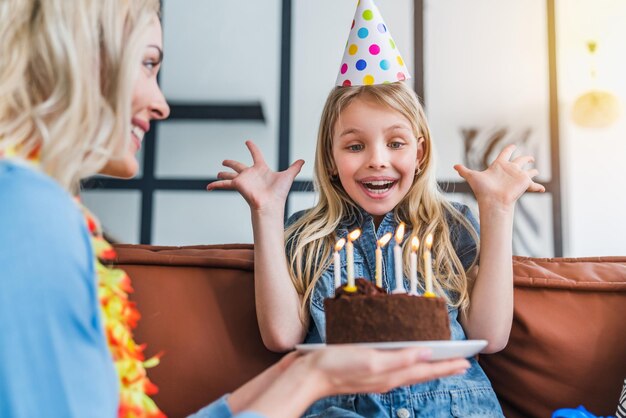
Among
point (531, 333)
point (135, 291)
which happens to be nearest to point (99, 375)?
point (135, 291)

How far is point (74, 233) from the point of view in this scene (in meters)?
0.75

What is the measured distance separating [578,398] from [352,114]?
853 millimetres

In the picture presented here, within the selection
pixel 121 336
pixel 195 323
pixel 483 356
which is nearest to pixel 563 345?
pixel 483 356

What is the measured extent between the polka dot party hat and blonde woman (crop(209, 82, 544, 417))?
0.03 meters

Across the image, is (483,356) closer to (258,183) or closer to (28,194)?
(258,183)

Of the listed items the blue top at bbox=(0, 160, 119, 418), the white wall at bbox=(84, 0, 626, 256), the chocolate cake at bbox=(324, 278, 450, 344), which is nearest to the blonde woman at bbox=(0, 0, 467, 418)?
the blue top at bbox=(0, 160, 119, 418)

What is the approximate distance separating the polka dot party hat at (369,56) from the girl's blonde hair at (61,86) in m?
0.96

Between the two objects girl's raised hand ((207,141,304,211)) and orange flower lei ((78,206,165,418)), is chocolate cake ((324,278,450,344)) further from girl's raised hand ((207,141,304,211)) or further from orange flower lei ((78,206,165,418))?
girl's raised hand ((207,141,304,211))

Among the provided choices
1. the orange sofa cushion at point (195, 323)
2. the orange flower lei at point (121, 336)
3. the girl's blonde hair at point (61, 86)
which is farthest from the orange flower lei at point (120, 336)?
the orange sofa cushion at point (195, 323)

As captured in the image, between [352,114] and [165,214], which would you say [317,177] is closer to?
[352,114]

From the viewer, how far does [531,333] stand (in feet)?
5.20

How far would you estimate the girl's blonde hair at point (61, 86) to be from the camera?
0.85 metres

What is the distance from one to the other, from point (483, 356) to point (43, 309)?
3.91 feet

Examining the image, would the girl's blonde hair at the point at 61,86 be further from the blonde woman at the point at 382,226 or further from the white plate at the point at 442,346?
the blonde woman at the point at 382,226
